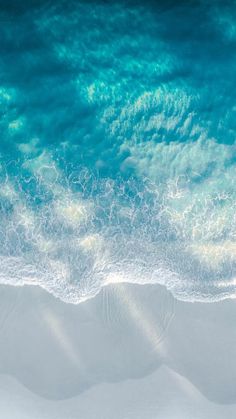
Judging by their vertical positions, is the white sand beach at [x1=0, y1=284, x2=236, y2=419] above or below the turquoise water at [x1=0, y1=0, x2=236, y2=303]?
below

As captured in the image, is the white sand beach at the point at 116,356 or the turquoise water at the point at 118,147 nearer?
the turquoise water at the point at 118,147

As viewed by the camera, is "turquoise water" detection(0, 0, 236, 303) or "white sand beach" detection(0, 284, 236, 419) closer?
"turquoise water" detection(0, 0, 236, 303)

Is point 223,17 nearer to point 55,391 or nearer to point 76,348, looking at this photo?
point 76,348

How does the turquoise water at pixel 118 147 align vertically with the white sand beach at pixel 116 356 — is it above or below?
above

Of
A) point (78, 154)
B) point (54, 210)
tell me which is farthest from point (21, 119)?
point (54, 210)

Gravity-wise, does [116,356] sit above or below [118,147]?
below
